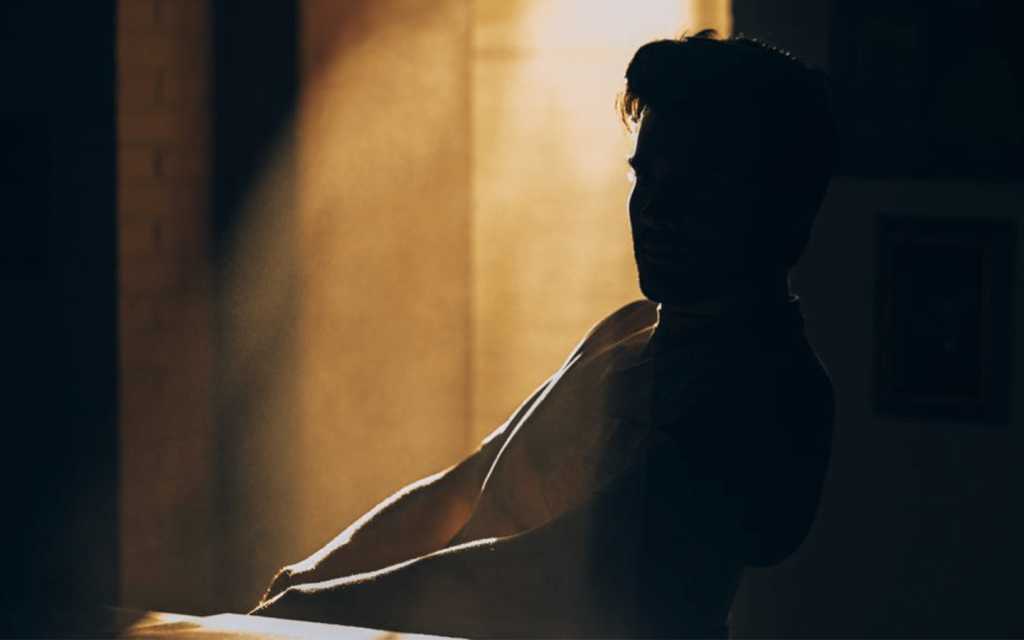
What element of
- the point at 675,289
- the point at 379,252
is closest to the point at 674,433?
the point at 675,289

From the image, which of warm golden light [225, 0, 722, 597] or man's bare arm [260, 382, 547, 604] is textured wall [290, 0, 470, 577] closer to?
warm golden light [225, 0, 722, 597]

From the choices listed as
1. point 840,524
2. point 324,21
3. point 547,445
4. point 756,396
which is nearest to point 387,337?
point 324,21

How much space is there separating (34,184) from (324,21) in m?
0.73

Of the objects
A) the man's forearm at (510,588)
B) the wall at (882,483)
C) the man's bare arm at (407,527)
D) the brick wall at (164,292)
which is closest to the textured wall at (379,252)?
the brick wall at (164,292)

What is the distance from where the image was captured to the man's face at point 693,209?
6.18ft

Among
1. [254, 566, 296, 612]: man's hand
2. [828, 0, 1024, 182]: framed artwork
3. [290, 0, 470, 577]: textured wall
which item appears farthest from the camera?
[290, 0, 470, 577]: textured wall

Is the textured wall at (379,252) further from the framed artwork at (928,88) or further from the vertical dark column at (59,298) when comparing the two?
the framed artwork at (928,88)

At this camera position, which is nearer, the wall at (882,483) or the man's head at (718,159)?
the man's head at (718,159)

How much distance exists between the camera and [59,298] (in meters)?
3.21

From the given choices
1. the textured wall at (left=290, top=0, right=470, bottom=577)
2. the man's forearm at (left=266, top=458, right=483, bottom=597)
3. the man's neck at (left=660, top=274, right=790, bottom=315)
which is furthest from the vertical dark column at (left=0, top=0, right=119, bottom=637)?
the man's neck at (left=660, top=274, right=790, bottom=315)

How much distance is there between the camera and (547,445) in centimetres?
202

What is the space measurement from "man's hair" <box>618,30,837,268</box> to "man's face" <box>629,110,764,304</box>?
0.8 inches

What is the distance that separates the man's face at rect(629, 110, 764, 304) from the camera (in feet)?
6.18

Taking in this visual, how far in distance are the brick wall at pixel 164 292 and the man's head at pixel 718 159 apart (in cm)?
149
